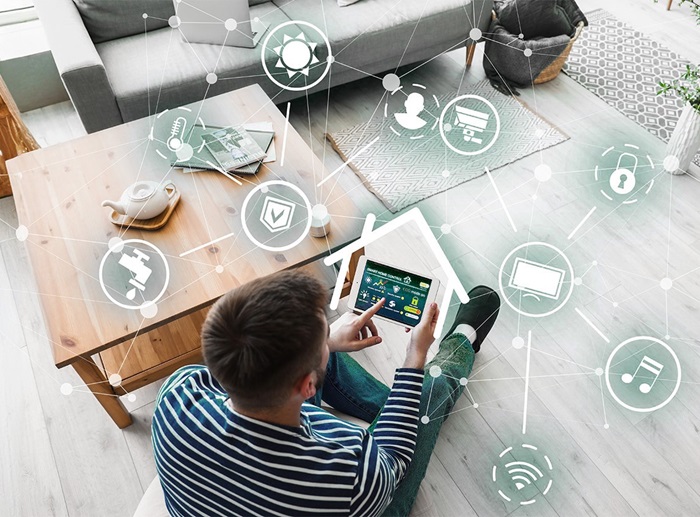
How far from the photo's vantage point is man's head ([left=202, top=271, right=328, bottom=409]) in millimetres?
827

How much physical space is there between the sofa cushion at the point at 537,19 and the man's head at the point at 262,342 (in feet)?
7.49

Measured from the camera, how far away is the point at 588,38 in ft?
9.85

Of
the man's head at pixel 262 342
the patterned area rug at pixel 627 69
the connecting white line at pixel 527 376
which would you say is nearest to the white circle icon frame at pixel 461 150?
the patterned area rug at pixel 627 69

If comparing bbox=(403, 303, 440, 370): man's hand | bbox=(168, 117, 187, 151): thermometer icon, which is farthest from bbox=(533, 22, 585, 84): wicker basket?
bbox=(403, 303, 440, 370): man's hand

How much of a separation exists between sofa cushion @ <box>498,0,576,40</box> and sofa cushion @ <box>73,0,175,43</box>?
1.50m

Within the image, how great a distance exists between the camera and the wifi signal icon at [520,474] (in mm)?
1549

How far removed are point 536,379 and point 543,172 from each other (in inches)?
37.2

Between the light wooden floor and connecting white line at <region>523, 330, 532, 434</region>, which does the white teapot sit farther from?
connecting white line at <region>523, 330, 532, 434</region>

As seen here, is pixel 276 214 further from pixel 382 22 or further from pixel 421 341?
pixel 382 22

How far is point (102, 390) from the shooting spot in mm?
1529

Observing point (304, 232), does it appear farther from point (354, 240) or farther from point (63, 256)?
point (63, 256)

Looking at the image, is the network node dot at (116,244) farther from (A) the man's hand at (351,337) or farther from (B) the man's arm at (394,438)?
(B) the man's arm at (394,438)

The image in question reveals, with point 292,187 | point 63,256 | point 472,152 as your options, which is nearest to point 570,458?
point 292,187

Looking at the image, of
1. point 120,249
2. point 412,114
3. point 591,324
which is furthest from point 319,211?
point 412,114
